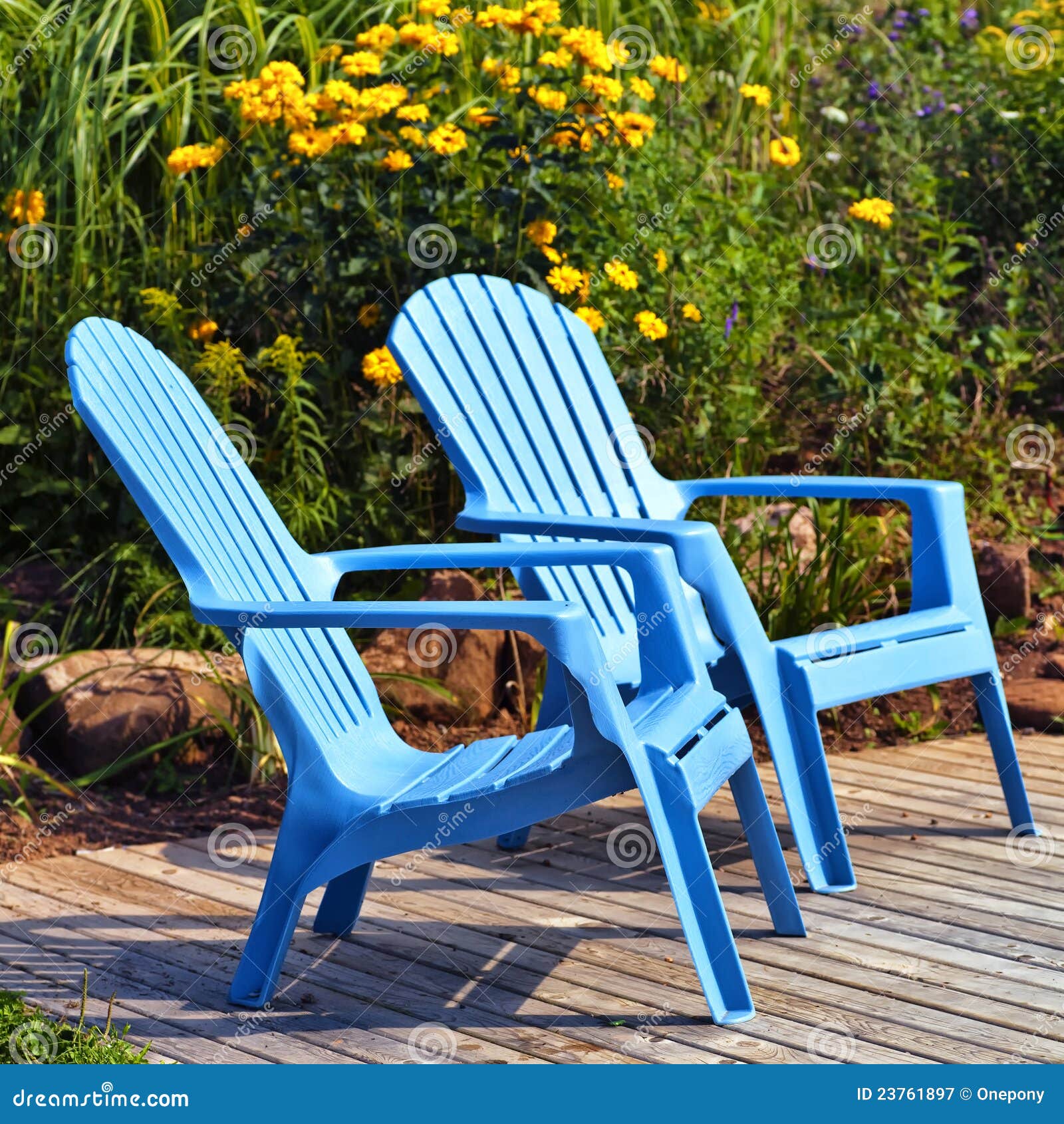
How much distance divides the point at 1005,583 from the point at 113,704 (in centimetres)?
243

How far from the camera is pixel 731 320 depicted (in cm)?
417

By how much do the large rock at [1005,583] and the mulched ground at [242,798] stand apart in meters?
0.15

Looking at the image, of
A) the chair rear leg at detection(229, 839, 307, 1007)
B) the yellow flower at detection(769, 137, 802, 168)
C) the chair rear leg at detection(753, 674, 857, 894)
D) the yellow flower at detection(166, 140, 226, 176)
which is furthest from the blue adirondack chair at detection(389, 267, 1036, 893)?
the yellow flower at detection(769, 137, 802, 168)

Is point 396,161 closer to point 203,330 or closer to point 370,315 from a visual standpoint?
point 370,315

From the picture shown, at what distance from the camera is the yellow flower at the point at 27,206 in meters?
3.82

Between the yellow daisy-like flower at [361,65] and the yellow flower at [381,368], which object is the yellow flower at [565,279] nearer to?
the yellow flower at [381,368]

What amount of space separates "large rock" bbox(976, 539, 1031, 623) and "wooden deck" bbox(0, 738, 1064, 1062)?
102 centimetres

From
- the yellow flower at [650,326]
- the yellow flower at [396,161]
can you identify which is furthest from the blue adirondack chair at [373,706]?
the yellow flower at [650,326]

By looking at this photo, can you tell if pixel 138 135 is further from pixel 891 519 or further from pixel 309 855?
pixel 309 855

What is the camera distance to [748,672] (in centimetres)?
263

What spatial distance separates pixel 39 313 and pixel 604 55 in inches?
68.4

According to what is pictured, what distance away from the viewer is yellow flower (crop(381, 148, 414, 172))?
367cm

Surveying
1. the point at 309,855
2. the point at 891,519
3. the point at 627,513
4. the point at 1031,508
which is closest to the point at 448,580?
the point at 627,513

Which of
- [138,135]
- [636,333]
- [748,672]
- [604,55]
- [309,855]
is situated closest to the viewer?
[309,855]
